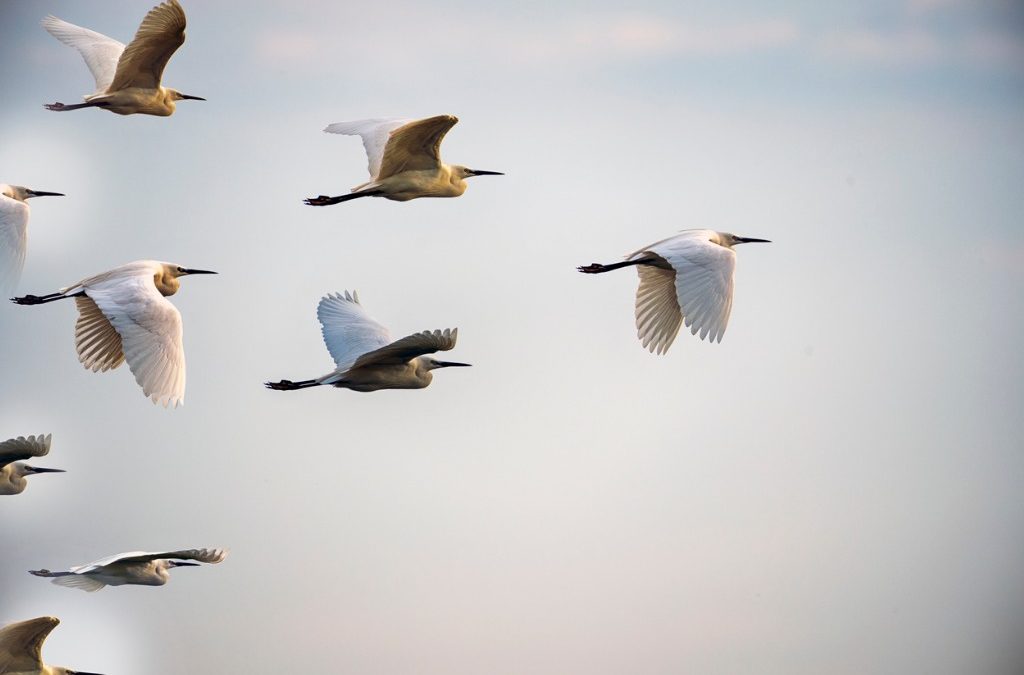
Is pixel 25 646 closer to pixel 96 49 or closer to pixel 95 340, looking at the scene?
pixel 95 340

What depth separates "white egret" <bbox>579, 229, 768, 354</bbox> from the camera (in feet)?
41.4

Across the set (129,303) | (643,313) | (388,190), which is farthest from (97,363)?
(643,313)

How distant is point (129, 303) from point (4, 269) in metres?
2.71

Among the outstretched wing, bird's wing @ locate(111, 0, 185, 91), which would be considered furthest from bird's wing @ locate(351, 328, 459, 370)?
bird's wing @ locate(111, 0, 185, 91)

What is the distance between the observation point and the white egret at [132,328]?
12133 millimetres

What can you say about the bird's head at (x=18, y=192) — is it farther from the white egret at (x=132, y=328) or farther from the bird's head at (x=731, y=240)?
the bird's head at (x=731, y=240)

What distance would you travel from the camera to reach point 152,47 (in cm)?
1412

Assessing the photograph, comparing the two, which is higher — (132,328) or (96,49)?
(96,49)

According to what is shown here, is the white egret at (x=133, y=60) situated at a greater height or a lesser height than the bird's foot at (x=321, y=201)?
greater

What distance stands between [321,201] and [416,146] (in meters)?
0.83

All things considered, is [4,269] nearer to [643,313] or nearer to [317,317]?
[317,317]

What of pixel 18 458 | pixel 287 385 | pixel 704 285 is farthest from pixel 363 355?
pixel 18 458

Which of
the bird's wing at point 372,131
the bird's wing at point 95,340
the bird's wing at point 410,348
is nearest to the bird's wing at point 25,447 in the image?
the bird's wing at point 95,340

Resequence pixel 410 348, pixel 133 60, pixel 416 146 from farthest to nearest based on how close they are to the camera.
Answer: pixel 133 60 < pixel 416 146 < pixel 410 348
